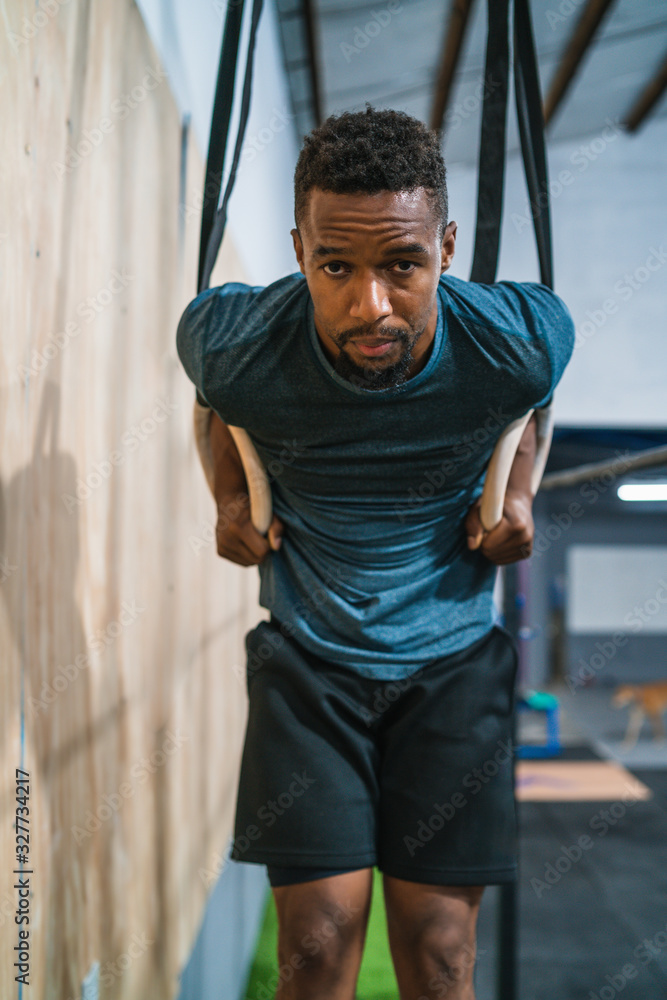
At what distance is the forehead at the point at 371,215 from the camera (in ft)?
2.44

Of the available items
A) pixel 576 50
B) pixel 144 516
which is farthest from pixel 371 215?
pixel 576 50

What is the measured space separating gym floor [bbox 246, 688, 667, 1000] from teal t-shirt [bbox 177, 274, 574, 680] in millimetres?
1072

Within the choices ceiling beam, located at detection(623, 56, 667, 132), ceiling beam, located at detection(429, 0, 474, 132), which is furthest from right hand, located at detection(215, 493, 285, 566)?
ceiling beam, located at detection(623, 56, 667, 132)

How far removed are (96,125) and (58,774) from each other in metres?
0.81

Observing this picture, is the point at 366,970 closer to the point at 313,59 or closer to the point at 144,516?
the point at 144,516

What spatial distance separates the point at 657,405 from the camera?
5.80 meters

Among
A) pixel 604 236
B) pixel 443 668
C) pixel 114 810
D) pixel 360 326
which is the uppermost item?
pixel 604 236

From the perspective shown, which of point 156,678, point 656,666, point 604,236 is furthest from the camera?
point 656,666

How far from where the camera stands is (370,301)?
75cm

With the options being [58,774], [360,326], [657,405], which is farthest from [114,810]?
[657,405]

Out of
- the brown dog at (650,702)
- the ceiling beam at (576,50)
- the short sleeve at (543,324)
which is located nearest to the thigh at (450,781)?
the short sleeve at (543,324)

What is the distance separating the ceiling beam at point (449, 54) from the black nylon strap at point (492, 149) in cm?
242

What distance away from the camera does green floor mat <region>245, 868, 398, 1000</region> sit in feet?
6.84

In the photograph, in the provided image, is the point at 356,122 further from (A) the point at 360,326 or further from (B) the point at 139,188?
(B) the point at 139,188
